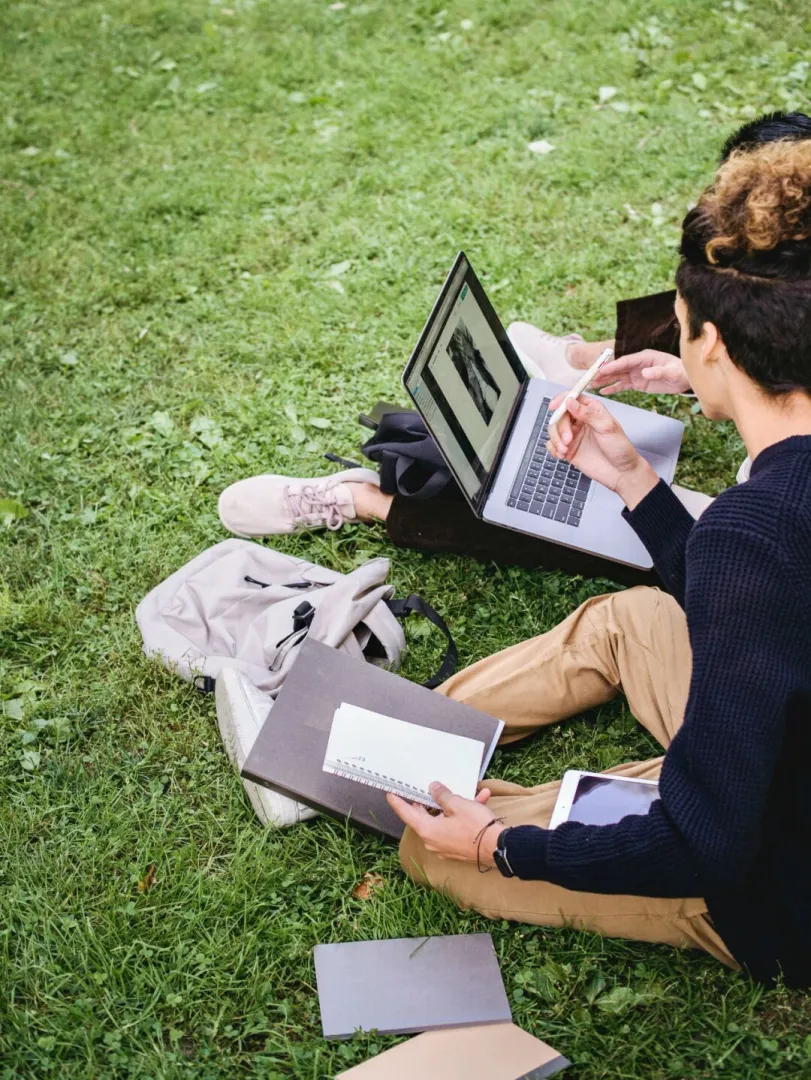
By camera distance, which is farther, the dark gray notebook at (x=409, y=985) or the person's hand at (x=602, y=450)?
the person's hand at (x=602, y=450)

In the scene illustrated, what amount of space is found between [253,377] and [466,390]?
1612 mm

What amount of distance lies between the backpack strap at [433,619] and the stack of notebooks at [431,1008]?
0.83 meters

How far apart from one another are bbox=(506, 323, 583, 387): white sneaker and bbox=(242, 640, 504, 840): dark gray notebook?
1517 millimetres

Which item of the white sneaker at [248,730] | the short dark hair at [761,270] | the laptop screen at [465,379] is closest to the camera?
the short dark hair at [761,270]

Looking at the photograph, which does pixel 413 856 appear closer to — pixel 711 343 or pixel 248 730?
pixel 248 730

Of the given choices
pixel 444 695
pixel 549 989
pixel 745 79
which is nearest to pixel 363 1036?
pixel 549 989

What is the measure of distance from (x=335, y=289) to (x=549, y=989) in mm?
3373

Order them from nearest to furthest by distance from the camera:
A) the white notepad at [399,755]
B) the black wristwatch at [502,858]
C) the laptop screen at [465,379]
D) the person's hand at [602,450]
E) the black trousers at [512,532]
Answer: the black wristwatch at [502,858] → the white notepad at [399,755] → the person's hand at [602,450] → the laptop screen at [465,379] → the black trousers at [512,532]

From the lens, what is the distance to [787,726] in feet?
6.03

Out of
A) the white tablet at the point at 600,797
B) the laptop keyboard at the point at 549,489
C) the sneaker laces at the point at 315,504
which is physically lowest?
the white tablet at the point at 600,797

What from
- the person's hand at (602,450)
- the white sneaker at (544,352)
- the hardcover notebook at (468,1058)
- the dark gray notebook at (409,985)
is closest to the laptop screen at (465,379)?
the person's hand at (602,450)

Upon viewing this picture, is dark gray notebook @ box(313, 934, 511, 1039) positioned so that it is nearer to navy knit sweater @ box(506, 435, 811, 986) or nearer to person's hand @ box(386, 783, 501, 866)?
person's hand @ box(386, 783, 501, 866)

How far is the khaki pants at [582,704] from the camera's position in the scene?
7.75 feet

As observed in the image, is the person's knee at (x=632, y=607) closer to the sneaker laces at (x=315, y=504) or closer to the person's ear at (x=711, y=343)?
the person's ear at (x=711, y=343)
